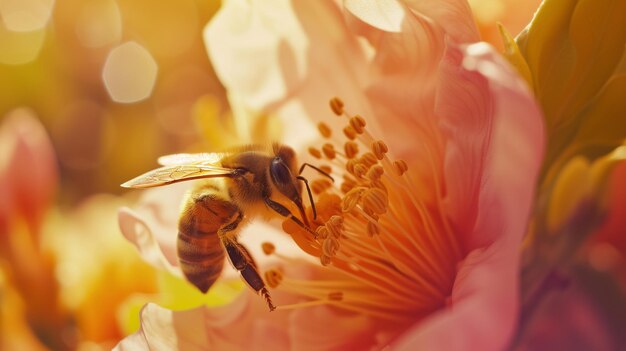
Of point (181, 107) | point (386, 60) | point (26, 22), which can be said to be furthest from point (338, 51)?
point (26, 22)

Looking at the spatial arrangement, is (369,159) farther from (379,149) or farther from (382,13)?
(382,13)

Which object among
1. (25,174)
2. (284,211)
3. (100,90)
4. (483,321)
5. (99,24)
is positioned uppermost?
(483,321)

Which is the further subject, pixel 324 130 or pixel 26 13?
pixel 26 13

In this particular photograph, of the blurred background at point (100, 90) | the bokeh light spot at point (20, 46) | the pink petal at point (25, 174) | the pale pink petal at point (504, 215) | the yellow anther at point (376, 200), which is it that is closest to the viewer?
the pale pink petal at point (504, 215)

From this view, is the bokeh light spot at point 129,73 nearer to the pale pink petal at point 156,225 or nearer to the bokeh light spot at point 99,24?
the bokeh light spot at point 99,24

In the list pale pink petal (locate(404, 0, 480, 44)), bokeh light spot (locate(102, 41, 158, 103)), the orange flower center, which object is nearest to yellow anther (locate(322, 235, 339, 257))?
the orange flower center

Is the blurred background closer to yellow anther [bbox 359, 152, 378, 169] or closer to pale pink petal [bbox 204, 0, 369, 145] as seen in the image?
pale pink petal [bbox 204, 0, 369, 145]

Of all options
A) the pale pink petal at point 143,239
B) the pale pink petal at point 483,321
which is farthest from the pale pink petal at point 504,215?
the pale pink petal at point 143,239

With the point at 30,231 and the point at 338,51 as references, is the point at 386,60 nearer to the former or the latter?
the point at 338,51

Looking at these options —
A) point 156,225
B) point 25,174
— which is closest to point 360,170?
point 156,225
